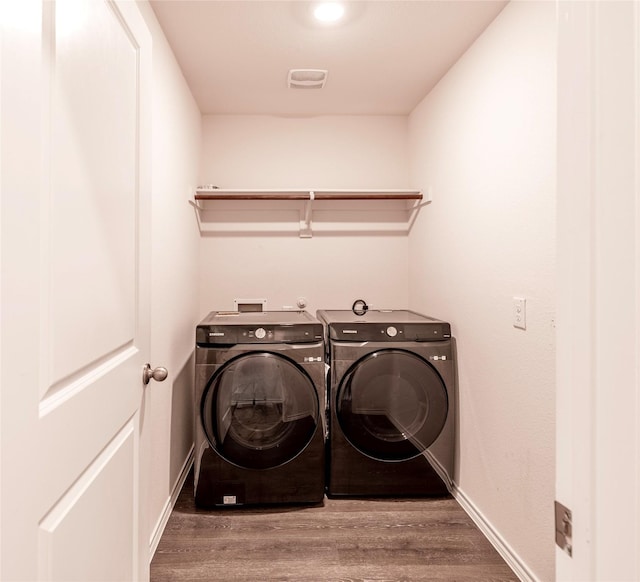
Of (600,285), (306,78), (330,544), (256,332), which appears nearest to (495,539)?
(330,544)

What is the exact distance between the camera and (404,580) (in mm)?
1740

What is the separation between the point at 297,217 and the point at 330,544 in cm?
205

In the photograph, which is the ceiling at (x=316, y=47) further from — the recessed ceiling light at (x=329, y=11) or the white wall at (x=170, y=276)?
the white wall at (x=170, y=276)

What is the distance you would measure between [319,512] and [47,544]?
67.2 inches

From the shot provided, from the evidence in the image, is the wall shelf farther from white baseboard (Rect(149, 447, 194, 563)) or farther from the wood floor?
the wood floor

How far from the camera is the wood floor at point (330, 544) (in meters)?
1.78

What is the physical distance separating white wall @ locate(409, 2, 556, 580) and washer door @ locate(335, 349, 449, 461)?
18 centimetres

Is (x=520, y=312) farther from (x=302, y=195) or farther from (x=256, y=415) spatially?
(x=302, y=195)

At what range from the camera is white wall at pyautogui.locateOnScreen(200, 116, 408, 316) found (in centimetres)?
315

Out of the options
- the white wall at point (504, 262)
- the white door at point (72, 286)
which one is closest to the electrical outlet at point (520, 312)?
the white wall at point (504, 262)

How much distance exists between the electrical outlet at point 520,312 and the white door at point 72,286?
1392 mm

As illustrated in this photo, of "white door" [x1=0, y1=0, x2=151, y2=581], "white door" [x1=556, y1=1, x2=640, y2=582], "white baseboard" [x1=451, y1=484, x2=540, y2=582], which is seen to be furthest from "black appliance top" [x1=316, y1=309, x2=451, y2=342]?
"white door" [x1=556, y1=1, x2=640, y2=582]

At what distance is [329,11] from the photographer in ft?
6.16

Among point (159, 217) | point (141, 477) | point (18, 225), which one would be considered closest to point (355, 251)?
point (159, 217)
